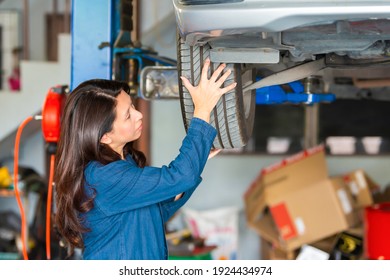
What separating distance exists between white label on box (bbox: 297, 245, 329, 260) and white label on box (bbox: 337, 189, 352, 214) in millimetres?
339

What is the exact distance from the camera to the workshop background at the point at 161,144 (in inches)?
205

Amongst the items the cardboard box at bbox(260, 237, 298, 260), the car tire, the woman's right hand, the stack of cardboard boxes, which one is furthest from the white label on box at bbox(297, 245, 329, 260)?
the woman's right hand

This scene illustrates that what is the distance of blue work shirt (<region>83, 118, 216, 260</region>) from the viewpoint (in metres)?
2.29

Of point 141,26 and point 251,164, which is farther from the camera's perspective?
point 251,164

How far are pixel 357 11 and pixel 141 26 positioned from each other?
11.1 feet

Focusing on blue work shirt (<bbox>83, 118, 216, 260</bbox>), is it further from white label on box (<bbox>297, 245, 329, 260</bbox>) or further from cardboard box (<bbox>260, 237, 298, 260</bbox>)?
cardboard box (<bbox>260, 237, 298, 260</bbox>)

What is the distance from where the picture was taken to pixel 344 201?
493 cm

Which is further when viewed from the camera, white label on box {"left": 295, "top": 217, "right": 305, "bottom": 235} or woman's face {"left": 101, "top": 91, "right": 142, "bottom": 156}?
white label on box {"left": 295, "top": 217, "right": 305, "bottom": 235}

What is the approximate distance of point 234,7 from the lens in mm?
2082

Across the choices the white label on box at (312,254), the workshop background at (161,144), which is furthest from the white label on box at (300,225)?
the workshop background at (161,144)

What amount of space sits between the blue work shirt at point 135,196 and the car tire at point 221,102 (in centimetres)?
17
